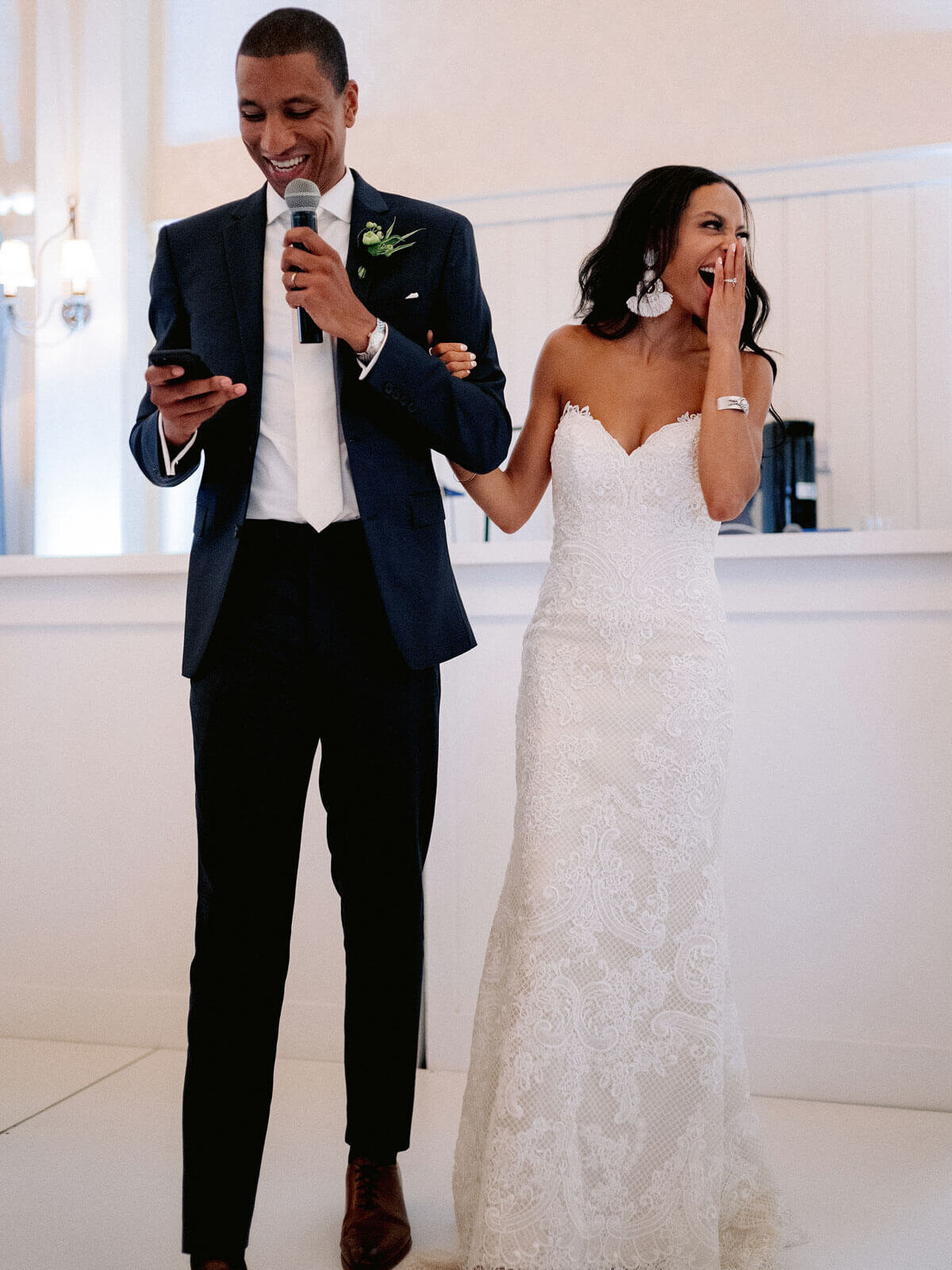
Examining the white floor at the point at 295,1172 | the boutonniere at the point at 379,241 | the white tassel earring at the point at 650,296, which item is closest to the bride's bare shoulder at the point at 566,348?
the white tassel earring at the point at 650,296

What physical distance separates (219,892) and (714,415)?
1.10m

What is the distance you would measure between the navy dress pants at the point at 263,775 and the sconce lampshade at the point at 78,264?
3424 millimetres

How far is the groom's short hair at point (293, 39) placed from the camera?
5.31ft

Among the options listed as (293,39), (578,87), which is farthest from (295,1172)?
(578,87)

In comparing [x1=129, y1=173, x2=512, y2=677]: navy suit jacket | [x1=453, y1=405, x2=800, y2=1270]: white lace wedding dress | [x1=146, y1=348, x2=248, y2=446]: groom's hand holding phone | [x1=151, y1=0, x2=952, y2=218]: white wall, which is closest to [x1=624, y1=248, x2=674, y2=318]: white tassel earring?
[x1=453, y1=405, x2=800, y2=1270]: white lace wedding dress

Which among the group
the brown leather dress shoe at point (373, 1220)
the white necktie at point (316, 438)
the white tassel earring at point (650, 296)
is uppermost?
the white tassel earring at point (650, 296)

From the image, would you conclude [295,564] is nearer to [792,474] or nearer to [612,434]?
[612,434]

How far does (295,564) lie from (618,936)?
29.4 inches

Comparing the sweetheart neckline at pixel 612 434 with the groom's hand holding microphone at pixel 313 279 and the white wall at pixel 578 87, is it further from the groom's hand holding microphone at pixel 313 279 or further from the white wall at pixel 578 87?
the white wall at pixel 578 87

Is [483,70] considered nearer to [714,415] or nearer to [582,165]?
[582,165]

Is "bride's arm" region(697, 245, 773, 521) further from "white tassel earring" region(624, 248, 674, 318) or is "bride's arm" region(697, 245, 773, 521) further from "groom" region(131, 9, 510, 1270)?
"groom" region(131, 9, 510, 1270)

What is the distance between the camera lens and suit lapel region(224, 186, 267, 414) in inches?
67.6

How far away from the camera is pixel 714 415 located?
6.31ft

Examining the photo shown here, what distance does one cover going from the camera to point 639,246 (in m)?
2.07
